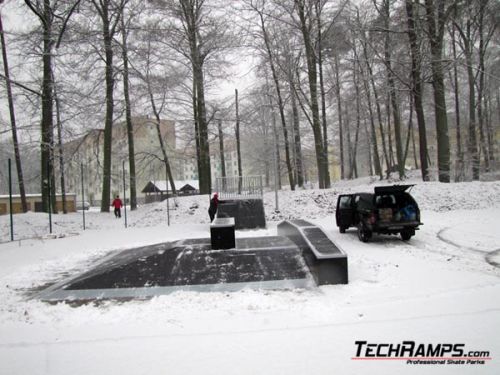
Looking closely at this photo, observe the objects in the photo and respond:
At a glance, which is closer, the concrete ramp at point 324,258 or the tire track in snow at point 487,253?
the concrete ramp at point 324,258

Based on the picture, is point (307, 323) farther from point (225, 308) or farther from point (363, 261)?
point (363, 261)

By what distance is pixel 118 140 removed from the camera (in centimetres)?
2794

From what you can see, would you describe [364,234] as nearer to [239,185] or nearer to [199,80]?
[239,185]

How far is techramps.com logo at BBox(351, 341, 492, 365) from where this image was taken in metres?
3.77

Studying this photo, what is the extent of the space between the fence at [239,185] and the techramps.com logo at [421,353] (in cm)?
1485

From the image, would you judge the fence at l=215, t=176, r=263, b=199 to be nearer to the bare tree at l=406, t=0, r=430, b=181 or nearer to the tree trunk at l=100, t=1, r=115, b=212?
the tree trunk at l=100, t=1, r=115, b=212

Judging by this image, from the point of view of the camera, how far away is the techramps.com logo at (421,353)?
12.4ft

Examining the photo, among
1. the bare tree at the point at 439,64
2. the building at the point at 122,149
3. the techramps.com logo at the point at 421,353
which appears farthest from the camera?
the building at the point at 122,149

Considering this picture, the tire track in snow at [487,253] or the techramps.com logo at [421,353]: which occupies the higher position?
the tire track in snow at [487,253]

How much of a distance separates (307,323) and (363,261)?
3719 millimetres

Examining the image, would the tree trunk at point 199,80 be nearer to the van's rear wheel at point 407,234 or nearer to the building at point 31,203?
the van's rear wheel at point 407,234

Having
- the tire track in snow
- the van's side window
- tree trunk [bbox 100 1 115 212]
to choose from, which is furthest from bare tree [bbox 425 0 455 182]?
tree trunk [bbox 100 1 115 212]

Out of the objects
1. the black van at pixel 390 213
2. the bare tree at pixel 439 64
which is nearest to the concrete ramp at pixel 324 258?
the black van at pixel 390 213

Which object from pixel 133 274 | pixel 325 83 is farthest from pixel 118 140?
pixel 133 274
